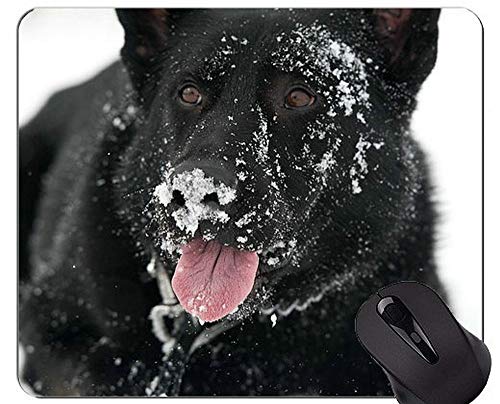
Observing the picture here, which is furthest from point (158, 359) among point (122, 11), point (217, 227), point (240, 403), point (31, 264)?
point (122, 11)

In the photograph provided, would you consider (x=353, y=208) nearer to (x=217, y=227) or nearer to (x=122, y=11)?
(x=217, y=227)

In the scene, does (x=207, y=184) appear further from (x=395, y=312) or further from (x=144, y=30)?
(x=144, y=30)

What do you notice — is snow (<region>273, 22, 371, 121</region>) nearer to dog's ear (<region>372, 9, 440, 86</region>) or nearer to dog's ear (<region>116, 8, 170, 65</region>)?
dog's ear (<region>372, 9, 440, 86</region>)

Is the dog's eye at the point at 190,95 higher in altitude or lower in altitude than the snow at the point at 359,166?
higher

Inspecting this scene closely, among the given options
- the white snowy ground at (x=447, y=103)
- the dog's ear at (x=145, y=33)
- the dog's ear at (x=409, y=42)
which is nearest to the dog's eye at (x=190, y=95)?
the dog's ear at (x=145, y=33)

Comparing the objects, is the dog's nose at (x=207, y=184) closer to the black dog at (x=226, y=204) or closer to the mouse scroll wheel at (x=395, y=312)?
the black dog at (x=226, y=204)

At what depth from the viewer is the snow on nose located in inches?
60.0

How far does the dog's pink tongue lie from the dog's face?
0.03 feet

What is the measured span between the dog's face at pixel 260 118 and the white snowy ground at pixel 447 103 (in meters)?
0.09

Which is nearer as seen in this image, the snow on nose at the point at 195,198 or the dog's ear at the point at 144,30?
the snow on nose at the point at 195,198

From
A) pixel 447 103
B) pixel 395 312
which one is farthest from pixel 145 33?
pixel 395 312

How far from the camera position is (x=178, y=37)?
1855 millimetres

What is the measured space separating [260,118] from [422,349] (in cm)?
55

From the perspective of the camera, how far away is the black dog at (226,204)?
1656mm
